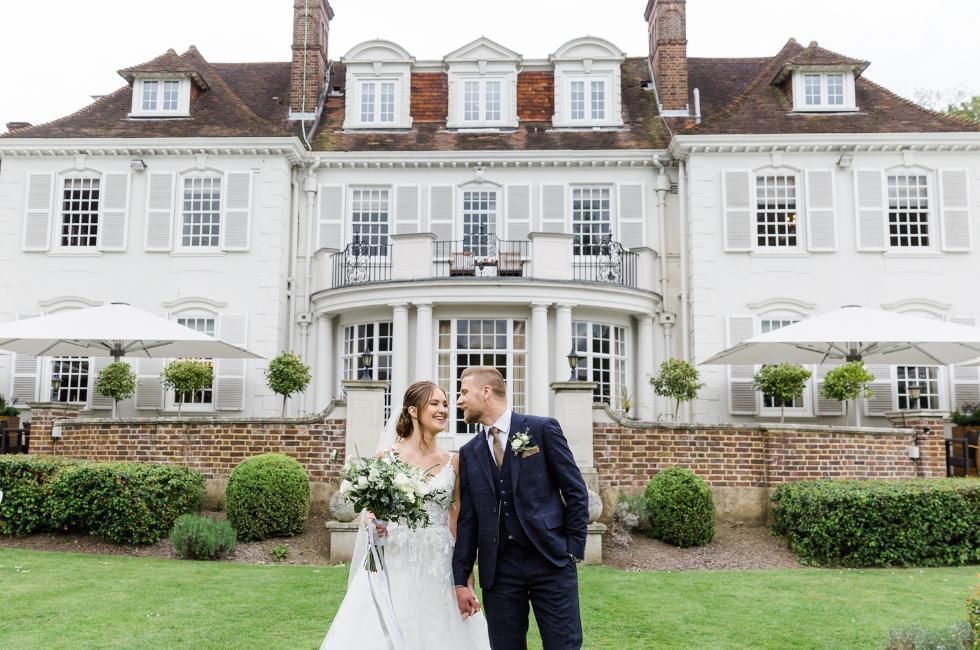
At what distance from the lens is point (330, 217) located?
19.7m

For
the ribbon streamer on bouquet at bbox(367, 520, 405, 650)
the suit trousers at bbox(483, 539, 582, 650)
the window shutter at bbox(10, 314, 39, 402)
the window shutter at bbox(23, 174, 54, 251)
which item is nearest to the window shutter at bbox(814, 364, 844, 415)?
the ribbon streamer on bouquet at bbox(367, 520, 405, 650)

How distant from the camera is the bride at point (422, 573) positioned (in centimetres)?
522

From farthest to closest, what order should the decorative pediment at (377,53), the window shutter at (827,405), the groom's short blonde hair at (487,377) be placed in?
the decorative pediment at (377,53) → the window shutter at (827,405) → the groom's short blonde hair at (487,377)

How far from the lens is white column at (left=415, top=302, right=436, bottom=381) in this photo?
1702 centimetres

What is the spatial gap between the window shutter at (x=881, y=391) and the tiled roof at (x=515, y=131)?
6.84m

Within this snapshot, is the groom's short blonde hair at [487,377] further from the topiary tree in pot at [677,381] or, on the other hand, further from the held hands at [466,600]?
the topiary tree in pot at [677,381]

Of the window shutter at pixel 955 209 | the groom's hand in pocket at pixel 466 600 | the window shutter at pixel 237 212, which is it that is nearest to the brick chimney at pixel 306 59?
the window shutter at pixel 237 212

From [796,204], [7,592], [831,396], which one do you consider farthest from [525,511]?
[796,204]

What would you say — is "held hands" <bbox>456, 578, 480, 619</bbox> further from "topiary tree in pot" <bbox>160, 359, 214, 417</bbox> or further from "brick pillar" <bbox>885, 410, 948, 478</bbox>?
"topiary tree in pot" <bbox>160, 359, 214, 417</bbox>

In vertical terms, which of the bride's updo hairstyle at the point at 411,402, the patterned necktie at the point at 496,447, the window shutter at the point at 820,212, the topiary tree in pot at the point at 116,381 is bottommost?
the patterned necktie at the point at 496,447

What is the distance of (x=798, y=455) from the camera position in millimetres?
12602

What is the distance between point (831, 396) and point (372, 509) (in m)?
13.5

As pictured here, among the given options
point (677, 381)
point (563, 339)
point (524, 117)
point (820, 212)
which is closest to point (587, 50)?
point (524, 117)

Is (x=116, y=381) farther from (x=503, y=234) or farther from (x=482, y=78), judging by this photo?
(x=482, y=78)
